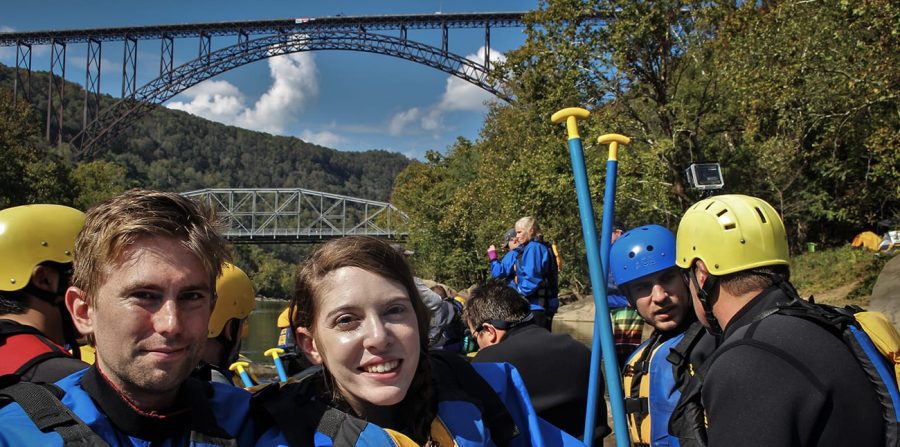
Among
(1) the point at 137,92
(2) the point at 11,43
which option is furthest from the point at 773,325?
(2) the point at 11,43

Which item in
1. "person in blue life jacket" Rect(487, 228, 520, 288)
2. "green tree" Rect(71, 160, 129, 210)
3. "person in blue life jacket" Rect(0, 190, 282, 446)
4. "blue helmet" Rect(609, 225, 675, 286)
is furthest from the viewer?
"green tree" Rect(71, 160, 129, 210)

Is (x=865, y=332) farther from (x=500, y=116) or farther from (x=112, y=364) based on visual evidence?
(x=500, y=116)

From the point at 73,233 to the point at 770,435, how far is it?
2.91 meters

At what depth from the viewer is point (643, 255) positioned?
3.99m

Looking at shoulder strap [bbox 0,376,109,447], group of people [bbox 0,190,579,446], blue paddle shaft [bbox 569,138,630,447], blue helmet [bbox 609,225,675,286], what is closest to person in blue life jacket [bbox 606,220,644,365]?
blue helmet [bbox 609,225,675,286]

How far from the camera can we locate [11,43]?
7362 cm

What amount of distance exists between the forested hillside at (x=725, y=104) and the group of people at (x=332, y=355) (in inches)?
440

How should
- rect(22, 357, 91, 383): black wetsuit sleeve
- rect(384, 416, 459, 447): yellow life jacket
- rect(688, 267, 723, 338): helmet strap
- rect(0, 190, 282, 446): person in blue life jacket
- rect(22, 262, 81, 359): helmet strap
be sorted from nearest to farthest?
rect(0, 190, 282, 446): person in blue life jacket, rect(384, 416, 459, 447): yellow life jacket, rect(22, 357, 91, 383): black wetsuit sleeve, rect(688, 267, 723, 338): helmet strap, rect(22, 262, 81, 359): helmet strap

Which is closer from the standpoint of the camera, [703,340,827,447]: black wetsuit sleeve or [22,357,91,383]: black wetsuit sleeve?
[703,340,827,447]: black wetsuit sleeve

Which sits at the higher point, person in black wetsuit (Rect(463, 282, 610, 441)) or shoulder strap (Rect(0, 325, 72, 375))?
shoulder strap (Rect(0, 325, 72, 375))

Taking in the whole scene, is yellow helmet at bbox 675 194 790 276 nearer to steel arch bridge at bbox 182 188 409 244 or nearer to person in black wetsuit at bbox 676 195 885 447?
person in black wetsuit at bbox 676 195 885 447

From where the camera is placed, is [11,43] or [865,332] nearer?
[865,332]

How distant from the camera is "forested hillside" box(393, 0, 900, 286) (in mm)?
13742

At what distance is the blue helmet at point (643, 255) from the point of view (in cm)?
397
